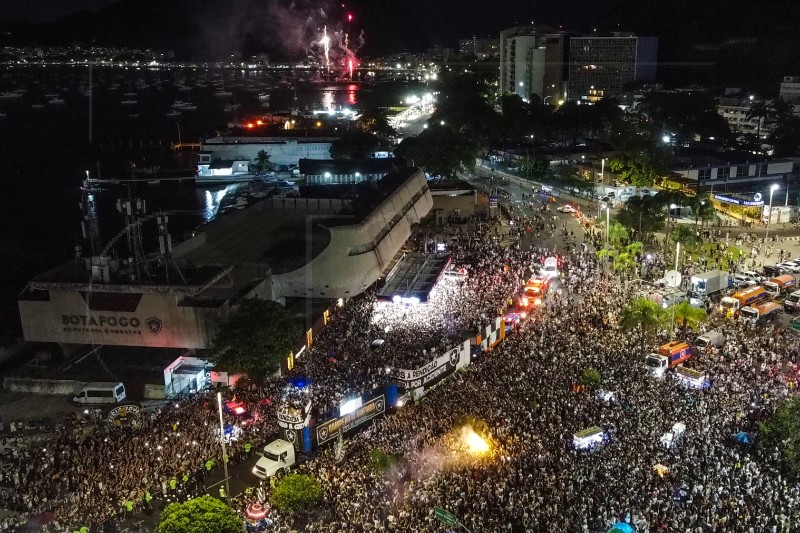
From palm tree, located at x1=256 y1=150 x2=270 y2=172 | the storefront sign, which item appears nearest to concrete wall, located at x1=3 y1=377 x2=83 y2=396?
the storefront sign

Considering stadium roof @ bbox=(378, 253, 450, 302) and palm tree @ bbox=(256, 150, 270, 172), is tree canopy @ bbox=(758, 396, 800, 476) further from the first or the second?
palm tree @ bbox=(256, 150, 270, 172)

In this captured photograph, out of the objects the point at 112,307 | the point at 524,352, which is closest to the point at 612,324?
the point at 524,352

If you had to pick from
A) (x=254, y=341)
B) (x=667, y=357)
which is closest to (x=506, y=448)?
(x=667, y=357)

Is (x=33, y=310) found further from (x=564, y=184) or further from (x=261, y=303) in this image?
(x=564, y=184)

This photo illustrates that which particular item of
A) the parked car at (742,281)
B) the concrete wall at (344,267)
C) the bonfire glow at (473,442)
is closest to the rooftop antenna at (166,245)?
the concrete wall at (344,267)

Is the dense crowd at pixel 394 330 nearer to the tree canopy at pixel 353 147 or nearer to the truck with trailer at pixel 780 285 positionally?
the truck with trailer at pixel 780 285
